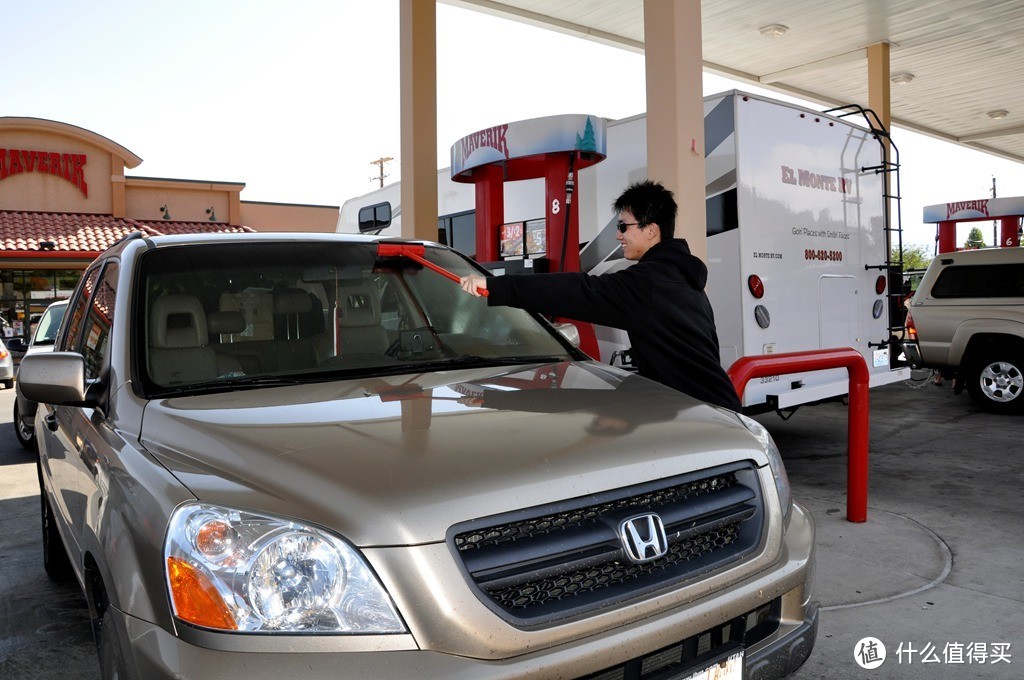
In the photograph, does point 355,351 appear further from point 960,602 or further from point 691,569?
point 960,602

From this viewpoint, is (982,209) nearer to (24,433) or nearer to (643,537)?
(24,433)

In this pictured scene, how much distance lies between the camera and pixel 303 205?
92.1 ft

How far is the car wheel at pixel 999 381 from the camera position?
9938mm

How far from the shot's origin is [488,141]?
767cm

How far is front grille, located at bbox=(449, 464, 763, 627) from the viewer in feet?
5.83

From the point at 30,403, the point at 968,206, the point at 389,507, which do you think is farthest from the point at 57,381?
the point at 968,206

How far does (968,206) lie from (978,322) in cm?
1197

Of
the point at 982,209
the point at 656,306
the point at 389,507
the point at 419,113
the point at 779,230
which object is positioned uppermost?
the point at 982,209

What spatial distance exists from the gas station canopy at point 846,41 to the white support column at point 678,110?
5.67 metres

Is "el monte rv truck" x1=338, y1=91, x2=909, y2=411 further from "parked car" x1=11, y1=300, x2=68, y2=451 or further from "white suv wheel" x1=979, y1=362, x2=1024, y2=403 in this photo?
"parked car" x1=11, y1=300, x2=68, y2=451

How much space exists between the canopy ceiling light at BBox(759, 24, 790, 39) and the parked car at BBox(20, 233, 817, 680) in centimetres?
1175

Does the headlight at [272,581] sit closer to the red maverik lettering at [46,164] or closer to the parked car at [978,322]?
the parked car at [978,322]

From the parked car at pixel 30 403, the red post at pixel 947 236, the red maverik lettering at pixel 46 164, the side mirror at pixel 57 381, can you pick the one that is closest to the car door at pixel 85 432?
the side mirror at pixel 57 381

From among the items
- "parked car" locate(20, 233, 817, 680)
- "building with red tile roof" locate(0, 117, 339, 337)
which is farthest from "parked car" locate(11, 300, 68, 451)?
"building with red tile roof" locate(0, 117, 339, 337)
